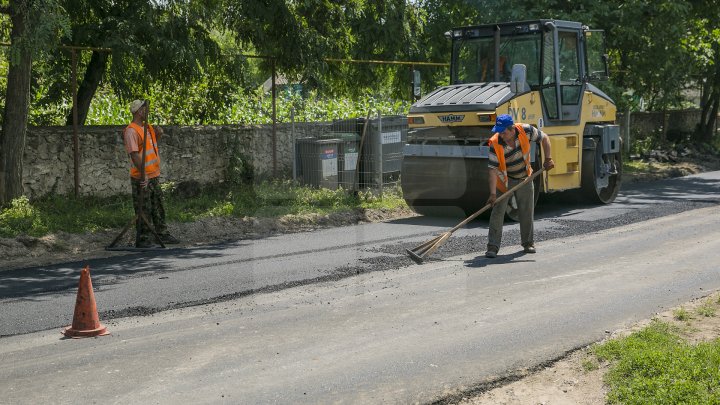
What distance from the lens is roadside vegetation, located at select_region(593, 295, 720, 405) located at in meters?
5.35

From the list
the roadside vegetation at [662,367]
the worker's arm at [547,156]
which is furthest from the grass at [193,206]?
the roadside vegetation at [662,367]

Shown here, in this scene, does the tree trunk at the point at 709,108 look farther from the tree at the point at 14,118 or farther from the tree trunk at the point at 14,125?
the tree trunk at the point at 14,125

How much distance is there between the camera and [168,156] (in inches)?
579

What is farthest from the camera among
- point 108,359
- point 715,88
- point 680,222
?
point 715,88

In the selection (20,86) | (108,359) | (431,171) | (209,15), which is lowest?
(108,359)

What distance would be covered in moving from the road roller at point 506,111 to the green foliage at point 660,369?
6.98m

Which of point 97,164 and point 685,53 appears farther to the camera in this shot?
point 685,53

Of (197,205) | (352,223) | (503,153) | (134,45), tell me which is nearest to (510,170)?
(503,153)

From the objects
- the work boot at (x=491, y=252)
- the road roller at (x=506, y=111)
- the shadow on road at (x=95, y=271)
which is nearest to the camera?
the shadow on road at (x=95, y=271)

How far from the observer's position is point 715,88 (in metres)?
28.1

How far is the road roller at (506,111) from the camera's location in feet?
44.3

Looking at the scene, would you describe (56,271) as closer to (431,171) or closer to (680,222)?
(431,171)

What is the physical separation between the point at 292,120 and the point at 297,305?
8.59 meters

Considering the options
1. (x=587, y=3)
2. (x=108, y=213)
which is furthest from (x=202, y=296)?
(x=587, y=3)
